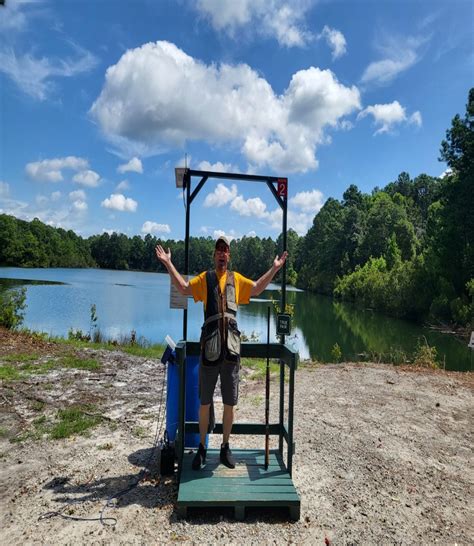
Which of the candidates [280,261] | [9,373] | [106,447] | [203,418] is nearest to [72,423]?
[106,447]

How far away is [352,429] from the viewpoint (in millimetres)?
5469

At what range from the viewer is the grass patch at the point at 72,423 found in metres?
4.79

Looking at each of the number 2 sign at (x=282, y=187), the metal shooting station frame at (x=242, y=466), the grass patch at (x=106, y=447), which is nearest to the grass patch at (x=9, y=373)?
the grass patch at (x=106, y=447)

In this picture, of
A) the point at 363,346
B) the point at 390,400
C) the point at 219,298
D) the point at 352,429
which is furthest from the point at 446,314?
the point at 219,298

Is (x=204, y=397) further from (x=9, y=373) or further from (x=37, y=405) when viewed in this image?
(x=9, y=373)

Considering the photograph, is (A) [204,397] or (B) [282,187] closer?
(A) [204,397]

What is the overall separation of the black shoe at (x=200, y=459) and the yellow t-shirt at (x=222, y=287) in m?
1.43

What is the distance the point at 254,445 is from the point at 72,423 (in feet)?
7.49

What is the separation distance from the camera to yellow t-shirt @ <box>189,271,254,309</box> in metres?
3.75

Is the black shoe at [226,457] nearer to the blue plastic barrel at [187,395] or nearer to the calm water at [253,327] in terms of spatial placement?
the blue plastic barrel at [187,395]

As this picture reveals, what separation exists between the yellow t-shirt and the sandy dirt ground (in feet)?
5.90

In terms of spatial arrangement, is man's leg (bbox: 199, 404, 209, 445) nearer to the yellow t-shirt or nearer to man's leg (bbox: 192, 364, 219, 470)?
man's leg (bbox: 192, 364, 219, 470)

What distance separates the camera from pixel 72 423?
5.10 metres

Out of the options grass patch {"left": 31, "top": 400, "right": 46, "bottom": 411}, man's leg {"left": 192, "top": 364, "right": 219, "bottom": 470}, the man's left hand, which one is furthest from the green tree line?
grass patch {"left": 31, "top": 400, "right": 46, "bottom": 411}
